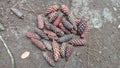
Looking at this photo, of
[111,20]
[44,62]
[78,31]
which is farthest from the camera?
[111,20]

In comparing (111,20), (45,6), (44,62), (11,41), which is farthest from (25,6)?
(111,20)

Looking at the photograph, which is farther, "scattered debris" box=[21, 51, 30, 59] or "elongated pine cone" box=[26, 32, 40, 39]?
"elongated pine cone" box=[26, 32, 40, 39]

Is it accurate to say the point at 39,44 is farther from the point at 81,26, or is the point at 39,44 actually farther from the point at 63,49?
the point at 81,26

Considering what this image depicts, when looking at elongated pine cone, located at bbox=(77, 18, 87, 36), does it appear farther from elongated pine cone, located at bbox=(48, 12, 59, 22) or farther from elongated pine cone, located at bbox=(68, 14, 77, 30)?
elongated pine cone, located at bbox=(48, 12, 59, 22)

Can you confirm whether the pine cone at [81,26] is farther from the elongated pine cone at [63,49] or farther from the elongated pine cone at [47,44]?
the elongated pine cone at [47,44]

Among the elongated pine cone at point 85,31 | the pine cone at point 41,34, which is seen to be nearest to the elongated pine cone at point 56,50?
the pine cone at point 41,34

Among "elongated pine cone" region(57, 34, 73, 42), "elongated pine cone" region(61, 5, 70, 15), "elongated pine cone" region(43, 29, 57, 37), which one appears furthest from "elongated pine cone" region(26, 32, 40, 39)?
"elongated pine cone" region(61, 5, 70, 15)

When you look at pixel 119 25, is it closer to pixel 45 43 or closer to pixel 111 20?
pixel 111 20

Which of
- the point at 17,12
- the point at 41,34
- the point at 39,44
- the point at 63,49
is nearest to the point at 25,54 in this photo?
the point at 39,44
